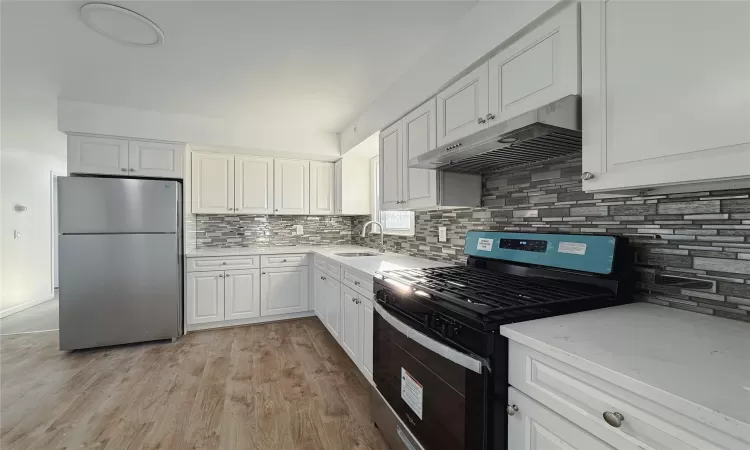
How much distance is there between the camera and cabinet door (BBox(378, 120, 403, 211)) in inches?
94.8

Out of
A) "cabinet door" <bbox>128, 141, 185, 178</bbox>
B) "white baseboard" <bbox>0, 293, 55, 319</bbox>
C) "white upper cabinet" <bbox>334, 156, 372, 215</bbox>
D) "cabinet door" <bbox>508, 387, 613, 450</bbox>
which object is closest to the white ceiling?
"cabinet door" <bbox>128, 141, 185, 178</bbox>

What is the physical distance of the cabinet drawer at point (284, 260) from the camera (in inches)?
140

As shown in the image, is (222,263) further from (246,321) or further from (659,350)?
(659,350)

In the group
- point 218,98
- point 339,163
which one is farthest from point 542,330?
point 339,163

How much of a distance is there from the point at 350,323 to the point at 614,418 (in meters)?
1.91

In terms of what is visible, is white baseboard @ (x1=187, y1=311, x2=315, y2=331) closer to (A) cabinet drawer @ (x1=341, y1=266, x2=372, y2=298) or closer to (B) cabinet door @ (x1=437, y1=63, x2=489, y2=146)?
(A) cabinet drawer @ (x1=341, y1=266, x2=372, y2=298)

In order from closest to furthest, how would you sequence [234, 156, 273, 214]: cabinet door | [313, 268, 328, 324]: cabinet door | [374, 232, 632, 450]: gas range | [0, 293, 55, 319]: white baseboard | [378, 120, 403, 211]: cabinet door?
1. [374, 232, 632, 450]: gas range
2. [378, 120, 403, 211]: cabinet door
3. [313, 268, 328, 324]: cabinet door
4. [234, 156, 273, 214]: cabinet door
5. [0, 293, 55, 319]: white baseboard

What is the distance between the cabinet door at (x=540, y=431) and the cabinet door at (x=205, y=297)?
10.6ft

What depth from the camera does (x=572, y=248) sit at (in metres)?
1.34

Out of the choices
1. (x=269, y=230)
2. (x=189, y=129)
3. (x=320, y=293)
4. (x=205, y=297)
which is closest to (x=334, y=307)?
(x=320, y=293)

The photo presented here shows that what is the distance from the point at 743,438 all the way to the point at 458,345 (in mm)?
652

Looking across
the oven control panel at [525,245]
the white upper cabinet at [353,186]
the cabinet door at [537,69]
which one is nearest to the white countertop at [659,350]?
the oven control panel at [525,245]

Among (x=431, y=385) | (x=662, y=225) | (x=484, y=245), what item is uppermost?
(x=662, y=225)

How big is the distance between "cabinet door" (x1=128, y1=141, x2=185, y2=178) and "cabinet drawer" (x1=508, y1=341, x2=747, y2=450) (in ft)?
11.6
